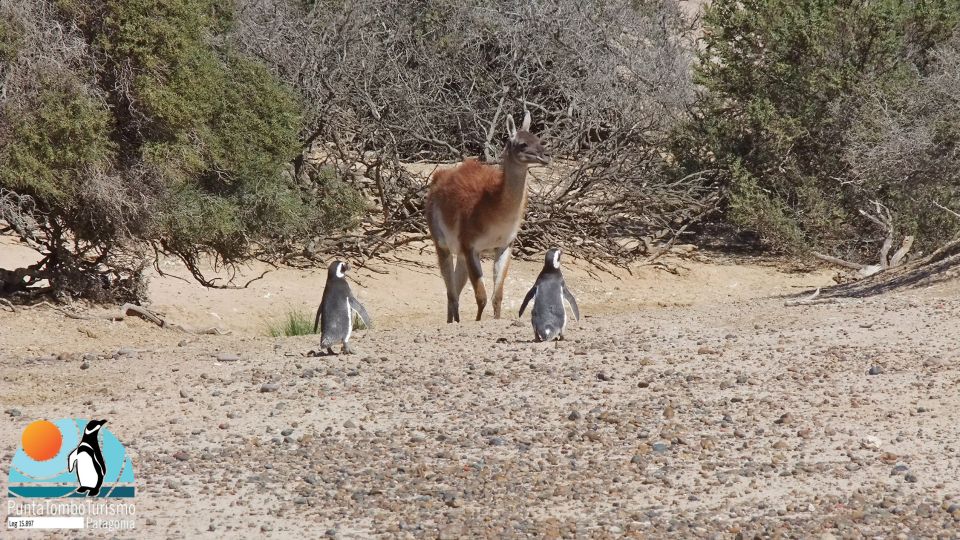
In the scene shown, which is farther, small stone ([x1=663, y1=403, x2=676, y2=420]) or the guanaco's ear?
the guanaco's ear

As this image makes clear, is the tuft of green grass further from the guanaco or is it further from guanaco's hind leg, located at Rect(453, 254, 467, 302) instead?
guanaco's hind leg, located at Rect(453, 254, 467, 302)

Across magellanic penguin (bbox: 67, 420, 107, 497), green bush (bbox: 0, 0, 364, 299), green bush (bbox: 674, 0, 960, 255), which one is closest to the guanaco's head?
green bush (bbox: 0, 0, 364, 299)

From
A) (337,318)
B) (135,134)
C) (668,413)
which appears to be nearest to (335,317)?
(337,318)

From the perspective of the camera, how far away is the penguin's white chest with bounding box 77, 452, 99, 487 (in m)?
6.92

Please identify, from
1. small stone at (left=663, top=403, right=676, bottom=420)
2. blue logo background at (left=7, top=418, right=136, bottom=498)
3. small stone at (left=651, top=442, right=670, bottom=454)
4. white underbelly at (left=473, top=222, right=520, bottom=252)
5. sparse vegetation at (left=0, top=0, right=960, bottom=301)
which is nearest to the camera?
blue logo background at (left=7, top=418, right=136, bottom=498)

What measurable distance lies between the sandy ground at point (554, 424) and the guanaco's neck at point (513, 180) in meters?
1.69

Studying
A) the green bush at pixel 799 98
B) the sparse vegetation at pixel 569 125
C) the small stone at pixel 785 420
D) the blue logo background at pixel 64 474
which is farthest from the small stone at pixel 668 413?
the green bush at pixel 799 98

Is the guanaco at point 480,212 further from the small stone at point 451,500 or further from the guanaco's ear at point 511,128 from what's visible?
the small stone at point 451,500

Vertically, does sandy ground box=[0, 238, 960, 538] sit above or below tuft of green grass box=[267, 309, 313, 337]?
below

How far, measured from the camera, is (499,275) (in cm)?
1287

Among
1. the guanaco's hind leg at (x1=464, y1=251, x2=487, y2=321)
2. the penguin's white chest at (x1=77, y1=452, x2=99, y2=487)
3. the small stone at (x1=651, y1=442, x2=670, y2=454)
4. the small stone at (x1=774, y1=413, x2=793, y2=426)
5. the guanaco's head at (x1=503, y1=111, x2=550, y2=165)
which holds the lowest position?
the small stone at (x1=651, y1=442, x2=670, y2=454)

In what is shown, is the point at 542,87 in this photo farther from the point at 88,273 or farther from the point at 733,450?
the point at 733,450

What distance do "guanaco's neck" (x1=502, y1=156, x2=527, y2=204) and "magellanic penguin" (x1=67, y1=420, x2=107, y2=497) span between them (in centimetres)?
594

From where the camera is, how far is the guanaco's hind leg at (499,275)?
12758mm
